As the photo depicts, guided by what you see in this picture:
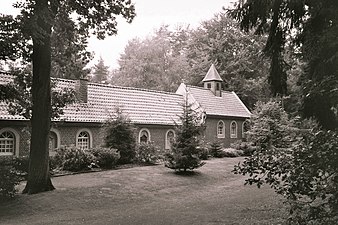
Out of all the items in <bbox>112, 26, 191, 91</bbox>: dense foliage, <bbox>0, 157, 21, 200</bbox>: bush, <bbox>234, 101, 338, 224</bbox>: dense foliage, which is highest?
<bbox>112, 26, 191, 91</bbox>: dense foliage

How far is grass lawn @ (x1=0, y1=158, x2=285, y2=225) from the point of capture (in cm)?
938

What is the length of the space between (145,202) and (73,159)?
7.05 metres

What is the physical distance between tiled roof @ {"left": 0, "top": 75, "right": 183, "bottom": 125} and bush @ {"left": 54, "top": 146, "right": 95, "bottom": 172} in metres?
3.56

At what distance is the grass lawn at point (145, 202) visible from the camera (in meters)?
9.38

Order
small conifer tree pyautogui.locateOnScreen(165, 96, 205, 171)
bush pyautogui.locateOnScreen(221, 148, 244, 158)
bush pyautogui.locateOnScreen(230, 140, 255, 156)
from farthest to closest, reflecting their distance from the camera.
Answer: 1. bush pyautogui.locateOnScreen(230, 140, 255, 156)
2. bush pyautogui.locateOnScreen(221, 148, 244, 158)
3. small conifer tree pyautogui.locateOnScreen(165, 96, 205, 171)

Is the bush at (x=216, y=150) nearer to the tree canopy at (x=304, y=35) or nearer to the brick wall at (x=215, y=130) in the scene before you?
the brick wall at (x=215, y=130)

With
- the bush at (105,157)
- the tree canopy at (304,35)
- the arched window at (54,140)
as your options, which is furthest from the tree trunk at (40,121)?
the tree canopy at (304,35)

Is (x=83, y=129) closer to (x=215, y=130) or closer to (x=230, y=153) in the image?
(x=230, y=153)

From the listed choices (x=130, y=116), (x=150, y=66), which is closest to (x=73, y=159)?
(x=130, y=116)

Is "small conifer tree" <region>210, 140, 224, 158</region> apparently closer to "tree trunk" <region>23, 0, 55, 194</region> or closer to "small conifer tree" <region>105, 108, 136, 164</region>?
"small conifer tree" <region>105, 108, 136, 164</region>

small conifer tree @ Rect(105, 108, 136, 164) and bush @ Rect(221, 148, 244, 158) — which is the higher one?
small conifer tree @ Rect(105, 108, 136, 164)

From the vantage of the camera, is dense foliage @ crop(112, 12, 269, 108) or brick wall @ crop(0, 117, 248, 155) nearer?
brick wall @ crop(0, 117, 248, 155)

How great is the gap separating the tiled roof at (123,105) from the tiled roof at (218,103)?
105 inches

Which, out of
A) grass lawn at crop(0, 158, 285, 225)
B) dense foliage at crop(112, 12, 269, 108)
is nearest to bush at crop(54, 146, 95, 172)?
grass lawn at crop(0, 158, 285, 225)
